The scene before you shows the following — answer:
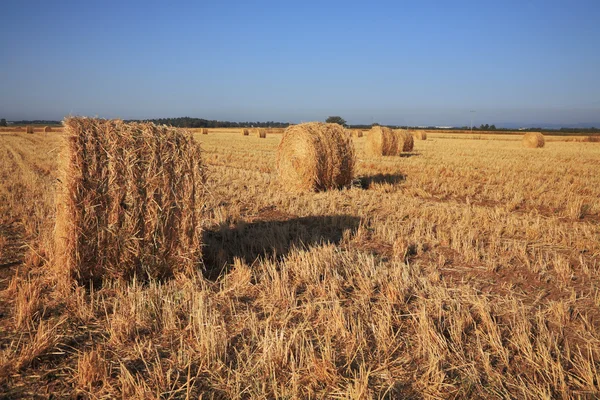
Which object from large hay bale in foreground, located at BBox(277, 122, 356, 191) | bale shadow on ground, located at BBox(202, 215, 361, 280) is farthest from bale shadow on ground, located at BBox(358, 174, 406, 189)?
bale shadow on ground, located at BBox(202, 215, 361, 280)

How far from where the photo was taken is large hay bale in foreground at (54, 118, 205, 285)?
4547 mm

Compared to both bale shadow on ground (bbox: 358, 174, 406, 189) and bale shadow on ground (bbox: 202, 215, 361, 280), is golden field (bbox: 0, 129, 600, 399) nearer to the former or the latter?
bale shadow on ground (bbox: 202, 215, 361, 280)

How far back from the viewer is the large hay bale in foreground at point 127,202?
455 centimetres

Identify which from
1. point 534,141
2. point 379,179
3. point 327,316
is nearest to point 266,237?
point 327,316

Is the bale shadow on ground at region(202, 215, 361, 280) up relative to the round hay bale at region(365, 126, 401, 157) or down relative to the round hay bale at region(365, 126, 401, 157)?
down

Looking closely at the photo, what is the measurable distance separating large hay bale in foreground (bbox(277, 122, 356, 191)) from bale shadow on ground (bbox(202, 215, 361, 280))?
283 cm

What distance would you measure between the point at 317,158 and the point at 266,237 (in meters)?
4.65

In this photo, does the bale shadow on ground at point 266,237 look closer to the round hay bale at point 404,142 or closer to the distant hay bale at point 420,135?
the round hay bale at point 404,142

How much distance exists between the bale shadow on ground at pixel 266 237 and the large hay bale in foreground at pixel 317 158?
283cm

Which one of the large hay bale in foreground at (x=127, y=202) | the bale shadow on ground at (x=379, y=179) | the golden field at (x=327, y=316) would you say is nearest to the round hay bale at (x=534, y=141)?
the bale shadow on ground at (x=379, y=179)

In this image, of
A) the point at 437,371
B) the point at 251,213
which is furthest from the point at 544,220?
the point at 437,371

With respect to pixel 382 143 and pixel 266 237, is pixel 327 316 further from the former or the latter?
pixel 382 143

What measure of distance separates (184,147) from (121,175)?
75cm

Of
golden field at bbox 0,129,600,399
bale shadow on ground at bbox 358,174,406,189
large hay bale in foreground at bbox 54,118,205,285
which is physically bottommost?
golden field at bbox 0,129,600,399
